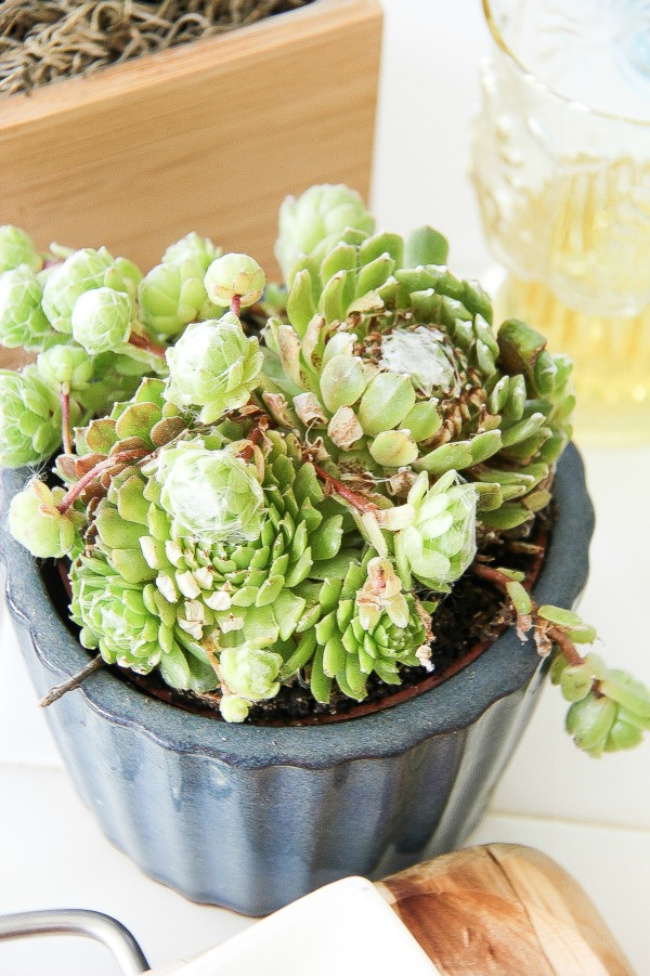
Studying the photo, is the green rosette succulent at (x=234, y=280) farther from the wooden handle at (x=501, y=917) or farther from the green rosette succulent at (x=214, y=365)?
the wooden handle at (x=501, y=917)

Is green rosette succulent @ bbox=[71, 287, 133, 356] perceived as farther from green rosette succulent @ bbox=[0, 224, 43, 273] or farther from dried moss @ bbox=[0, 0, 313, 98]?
dried moss @ bbox=[0, 0, 313, 98]

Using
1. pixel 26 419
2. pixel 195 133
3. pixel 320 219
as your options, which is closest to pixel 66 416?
pixel 26 419

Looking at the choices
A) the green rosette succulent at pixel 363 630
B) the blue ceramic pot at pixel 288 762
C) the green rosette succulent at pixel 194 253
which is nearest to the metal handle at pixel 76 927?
the blue ceramic pot at pixel 288 762

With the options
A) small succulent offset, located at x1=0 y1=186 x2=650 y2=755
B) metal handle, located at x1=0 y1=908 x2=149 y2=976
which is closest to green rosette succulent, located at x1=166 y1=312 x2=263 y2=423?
small succulent offset, located at x1=0 y1=186 x2=650 y2=755

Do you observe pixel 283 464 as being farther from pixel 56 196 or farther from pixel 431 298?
pixel 56 196

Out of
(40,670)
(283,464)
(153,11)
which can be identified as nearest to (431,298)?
(283,464)

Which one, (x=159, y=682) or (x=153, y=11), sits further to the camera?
(x=153, y=11)

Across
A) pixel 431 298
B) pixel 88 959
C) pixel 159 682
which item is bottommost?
pixel 88 959

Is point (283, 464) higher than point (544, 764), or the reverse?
point (283, 464)
